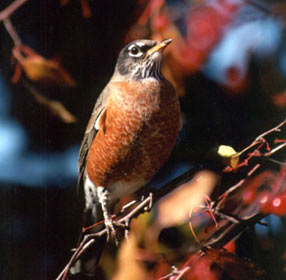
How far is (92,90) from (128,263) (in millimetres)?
708

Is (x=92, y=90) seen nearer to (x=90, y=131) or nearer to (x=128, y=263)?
(x=90, y=131)

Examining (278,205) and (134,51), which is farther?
(134,51)

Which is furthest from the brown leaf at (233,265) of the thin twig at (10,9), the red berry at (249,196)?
the thin twig at (10,9)

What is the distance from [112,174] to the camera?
193 cm

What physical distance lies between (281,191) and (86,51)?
940 mm

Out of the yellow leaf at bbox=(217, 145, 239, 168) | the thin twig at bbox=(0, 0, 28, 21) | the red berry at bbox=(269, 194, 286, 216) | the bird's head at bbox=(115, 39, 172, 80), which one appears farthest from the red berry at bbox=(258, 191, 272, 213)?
the thin twig at bbox=(0, 0, 28, 21)

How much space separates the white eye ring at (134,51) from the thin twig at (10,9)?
18.9 inches

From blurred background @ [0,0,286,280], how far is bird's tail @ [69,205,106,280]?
0.15 feet

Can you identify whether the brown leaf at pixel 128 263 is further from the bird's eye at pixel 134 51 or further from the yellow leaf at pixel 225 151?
the bird's eye at pixel 134 51

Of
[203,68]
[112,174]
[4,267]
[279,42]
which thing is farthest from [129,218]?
[279,42]

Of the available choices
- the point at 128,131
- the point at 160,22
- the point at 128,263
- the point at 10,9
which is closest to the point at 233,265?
the point at 128,263

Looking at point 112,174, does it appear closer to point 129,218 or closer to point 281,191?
point 129,218

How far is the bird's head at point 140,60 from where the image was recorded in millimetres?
1864

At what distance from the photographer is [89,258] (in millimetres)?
1830
